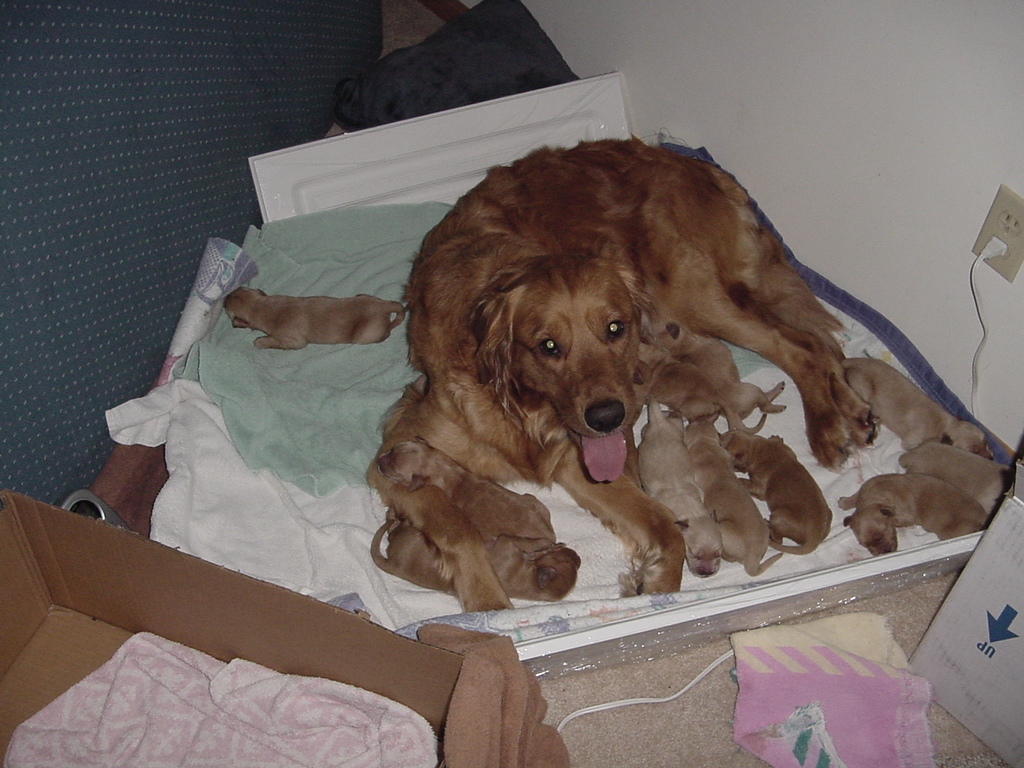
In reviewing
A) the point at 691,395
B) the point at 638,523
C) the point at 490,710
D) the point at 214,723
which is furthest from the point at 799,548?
the point at 214,723

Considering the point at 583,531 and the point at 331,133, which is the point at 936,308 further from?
the point at 331,133

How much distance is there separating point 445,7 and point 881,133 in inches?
125

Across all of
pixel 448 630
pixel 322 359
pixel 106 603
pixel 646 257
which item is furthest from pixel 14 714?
pixel 646 257

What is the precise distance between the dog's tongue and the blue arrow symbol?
976 millimetres

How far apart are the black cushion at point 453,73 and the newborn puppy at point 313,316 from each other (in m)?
1.24

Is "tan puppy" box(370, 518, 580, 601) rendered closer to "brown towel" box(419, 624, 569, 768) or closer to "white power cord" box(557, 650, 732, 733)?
"white power cord" box(557, 650, 732, 733)

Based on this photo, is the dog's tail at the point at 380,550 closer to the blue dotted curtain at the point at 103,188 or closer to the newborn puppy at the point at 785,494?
the blue dotted curtain at the point at 103,188

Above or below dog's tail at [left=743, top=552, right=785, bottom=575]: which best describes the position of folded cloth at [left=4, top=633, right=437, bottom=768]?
below

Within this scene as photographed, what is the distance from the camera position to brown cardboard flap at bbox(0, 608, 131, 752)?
2148mm

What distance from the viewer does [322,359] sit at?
3152 mm

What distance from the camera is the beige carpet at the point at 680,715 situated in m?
2.11

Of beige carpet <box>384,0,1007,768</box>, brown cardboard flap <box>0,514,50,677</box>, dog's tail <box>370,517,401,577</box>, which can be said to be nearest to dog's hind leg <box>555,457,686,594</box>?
beige carpet <box>384,0,1007,768</box>

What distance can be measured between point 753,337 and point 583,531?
99cm

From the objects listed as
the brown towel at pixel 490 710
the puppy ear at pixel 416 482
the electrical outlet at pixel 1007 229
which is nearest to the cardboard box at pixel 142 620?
the brown towel at pixel 490 710
